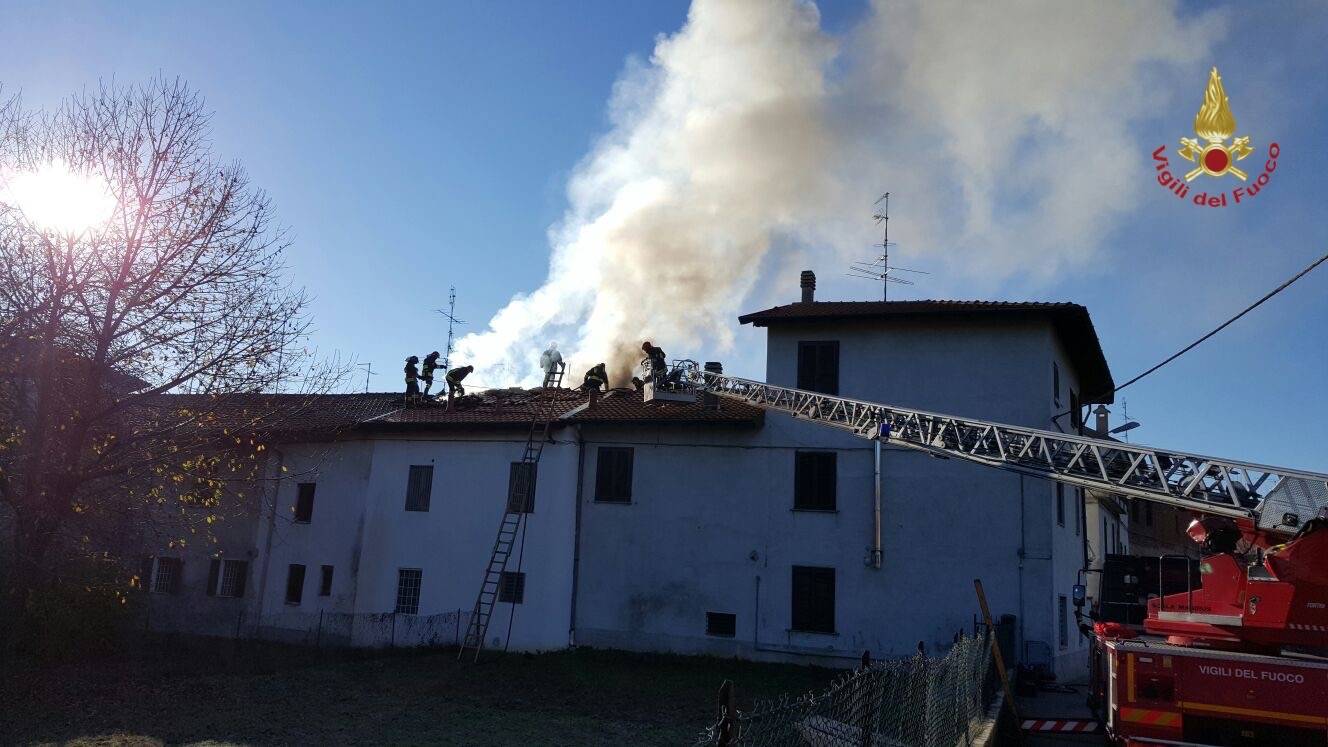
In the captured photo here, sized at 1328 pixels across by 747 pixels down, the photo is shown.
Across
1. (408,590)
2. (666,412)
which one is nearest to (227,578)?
(408,590)

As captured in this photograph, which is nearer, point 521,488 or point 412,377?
point 521,488

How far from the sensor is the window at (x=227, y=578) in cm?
2655

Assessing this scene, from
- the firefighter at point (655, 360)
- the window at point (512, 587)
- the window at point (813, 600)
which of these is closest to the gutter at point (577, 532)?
the window at point (512, 587)

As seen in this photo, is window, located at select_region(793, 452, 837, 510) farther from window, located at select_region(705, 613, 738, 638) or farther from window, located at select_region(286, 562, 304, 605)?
window, located at select_region(286, 562, 304, 605)

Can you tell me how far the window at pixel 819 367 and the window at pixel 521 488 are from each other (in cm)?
779

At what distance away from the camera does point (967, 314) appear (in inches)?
830

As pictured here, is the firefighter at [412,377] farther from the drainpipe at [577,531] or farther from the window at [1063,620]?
the window at [1063,620]

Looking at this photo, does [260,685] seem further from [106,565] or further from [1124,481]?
[1124,481]

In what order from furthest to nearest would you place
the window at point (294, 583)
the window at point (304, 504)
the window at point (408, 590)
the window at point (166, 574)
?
the window at point (166, 574) < the window at point (304, 504) < the window at point (294, 583) < the window at point (408, 590)

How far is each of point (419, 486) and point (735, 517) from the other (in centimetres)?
937

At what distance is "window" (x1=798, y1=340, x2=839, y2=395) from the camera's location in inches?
888

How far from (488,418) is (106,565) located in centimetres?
976

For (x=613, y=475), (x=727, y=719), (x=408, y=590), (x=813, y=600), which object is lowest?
(x=408, y=590)

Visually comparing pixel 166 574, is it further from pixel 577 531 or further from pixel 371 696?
pixel 371 696
